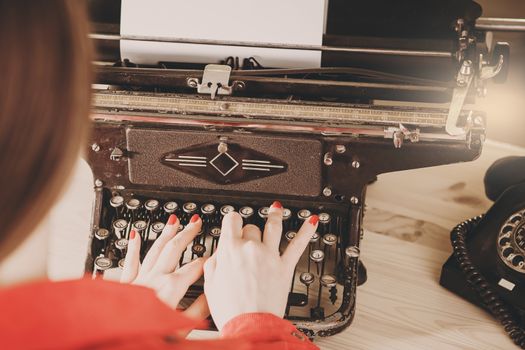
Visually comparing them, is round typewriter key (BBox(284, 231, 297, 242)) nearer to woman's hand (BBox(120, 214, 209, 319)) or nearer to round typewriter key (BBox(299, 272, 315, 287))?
round typewriter key (BBox(299, 272, 315, 287))

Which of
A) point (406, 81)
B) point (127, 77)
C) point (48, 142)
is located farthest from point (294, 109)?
point (48, 142)

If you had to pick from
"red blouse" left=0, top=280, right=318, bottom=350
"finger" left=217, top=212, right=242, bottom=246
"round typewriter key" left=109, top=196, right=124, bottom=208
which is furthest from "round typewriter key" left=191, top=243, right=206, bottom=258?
"red blouse" left=0, top=280, right=318, bottom=350

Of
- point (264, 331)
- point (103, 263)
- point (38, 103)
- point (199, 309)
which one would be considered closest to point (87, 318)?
point (38, 103)

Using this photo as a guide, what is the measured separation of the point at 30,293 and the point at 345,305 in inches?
28.0

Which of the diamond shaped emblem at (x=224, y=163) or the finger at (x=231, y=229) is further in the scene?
the diamond shaped emblem at (x=224, y=163)

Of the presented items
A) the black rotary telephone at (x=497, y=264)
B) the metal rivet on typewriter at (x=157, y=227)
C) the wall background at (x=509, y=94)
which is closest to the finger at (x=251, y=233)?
the metal rivet on typewriter at (x=157, y=227)

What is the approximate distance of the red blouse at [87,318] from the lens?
516 millimetres

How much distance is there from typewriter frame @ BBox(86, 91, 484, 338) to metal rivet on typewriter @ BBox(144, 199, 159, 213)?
3.2 inches

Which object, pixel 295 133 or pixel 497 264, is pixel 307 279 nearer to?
pixel 295 133

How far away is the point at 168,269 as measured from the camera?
1.08 meters

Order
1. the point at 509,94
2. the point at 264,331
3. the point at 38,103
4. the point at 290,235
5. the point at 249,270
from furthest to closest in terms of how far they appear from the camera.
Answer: the point at 509,94 < the point at 290,235 < the point at 249,270 < the point at 264,331 < the point at 38,103

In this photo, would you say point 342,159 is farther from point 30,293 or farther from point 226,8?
point 30,293

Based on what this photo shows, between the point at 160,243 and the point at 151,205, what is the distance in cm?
16

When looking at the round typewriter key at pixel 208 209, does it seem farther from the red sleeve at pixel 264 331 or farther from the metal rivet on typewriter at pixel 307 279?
the red sleeve at pixel 264 331
